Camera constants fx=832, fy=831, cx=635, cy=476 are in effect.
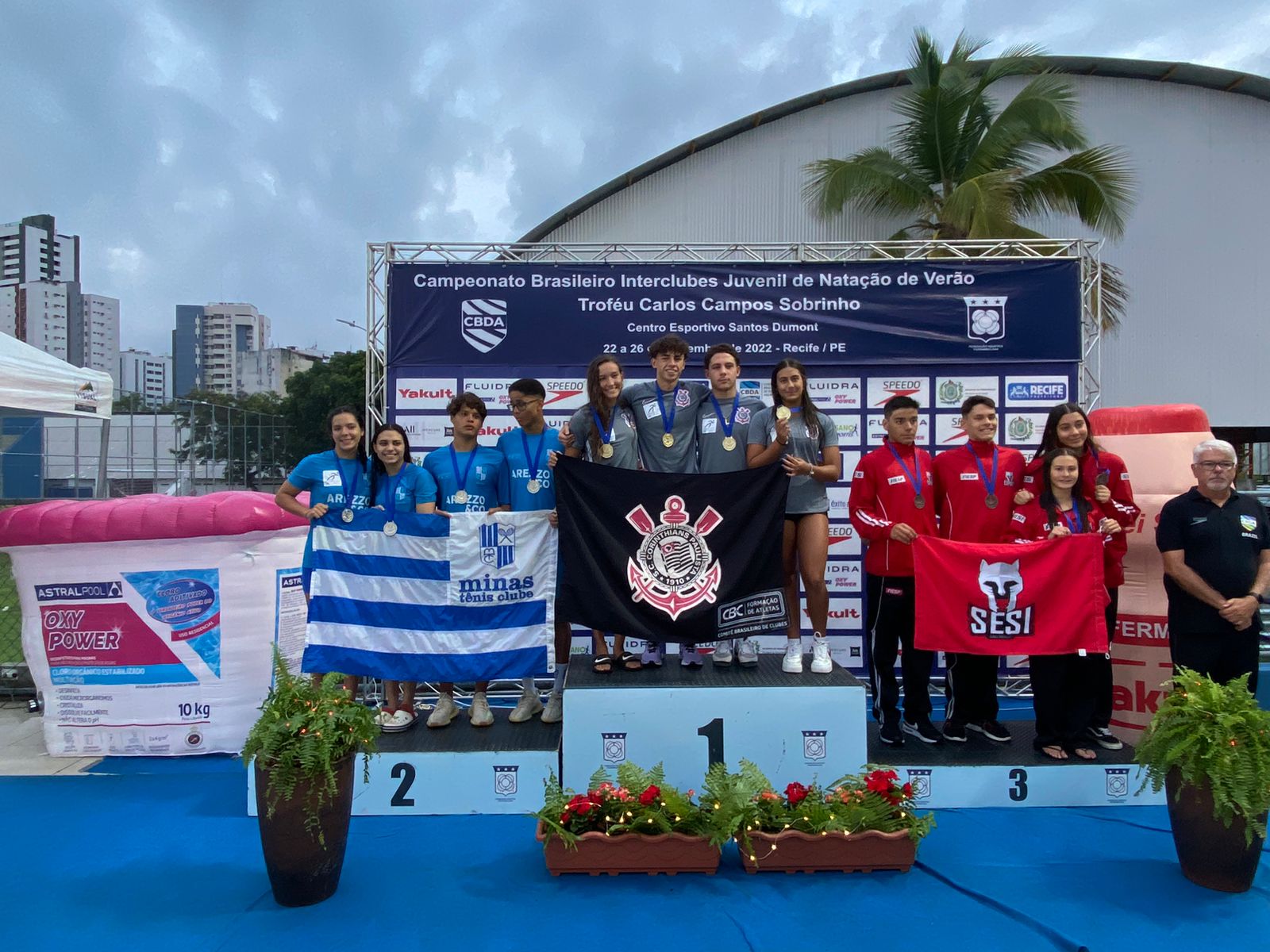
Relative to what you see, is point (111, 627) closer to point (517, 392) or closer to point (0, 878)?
point (0, 878)

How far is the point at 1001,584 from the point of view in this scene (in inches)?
159

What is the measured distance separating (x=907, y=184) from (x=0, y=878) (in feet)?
42.7

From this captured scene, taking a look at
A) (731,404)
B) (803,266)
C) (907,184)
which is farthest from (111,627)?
(907,184)

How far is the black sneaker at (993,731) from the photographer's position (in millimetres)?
4266

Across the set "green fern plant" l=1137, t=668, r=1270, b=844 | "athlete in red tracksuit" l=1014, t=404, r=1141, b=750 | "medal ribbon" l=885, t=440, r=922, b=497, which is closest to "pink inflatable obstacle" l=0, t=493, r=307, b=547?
"medal ribbon" l=885, t=440, r=922, b=497

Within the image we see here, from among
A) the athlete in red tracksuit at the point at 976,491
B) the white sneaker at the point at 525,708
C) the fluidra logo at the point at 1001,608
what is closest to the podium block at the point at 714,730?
the white sneaker at the point at 525,708

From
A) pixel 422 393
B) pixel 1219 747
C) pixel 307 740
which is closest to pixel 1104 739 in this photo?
pixel 1219 747

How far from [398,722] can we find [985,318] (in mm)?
4677

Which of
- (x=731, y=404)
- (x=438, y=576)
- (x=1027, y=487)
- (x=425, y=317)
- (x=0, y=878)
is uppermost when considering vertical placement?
(x=425, y=317)

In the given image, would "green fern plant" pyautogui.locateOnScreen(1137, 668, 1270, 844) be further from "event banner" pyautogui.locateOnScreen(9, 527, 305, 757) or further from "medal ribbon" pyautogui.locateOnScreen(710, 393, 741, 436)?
"event banner" pyautogui.locateOnScreen(9, 527, 305, 757)

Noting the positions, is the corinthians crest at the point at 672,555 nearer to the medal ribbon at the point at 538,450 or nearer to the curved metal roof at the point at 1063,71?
the medal ribbon at the point at 538,450

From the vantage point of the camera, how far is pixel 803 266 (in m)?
5.89

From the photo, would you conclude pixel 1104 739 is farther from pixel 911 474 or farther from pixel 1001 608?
pixel 911 474

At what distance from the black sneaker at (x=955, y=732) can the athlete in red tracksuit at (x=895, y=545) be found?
0.14 meters
